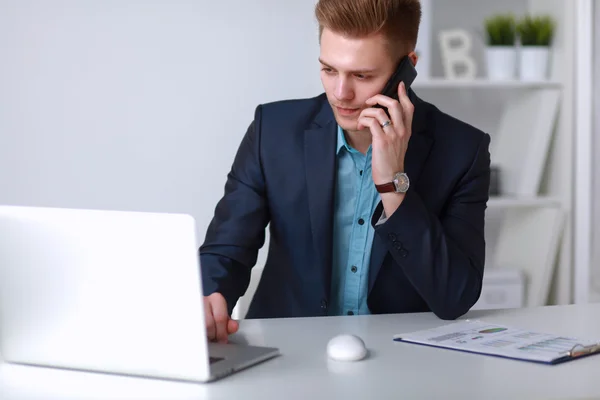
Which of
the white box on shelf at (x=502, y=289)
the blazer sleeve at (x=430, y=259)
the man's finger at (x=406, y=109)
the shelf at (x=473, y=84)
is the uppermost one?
the shelf at (x=473, y=84)

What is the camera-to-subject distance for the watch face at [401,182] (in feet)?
5.74

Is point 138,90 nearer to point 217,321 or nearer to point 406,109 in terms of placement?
point 406,109

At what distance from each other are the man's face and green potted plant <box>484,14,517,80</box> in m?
1.63

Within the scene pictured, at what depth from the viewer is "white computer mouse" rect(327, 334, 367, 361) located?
1.33 metres

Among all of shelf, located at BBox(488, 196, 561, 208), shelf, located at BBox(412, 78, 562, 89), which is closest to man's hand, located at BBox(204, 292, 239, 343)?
shelf, located at BBox(412, 78, 562, 89)

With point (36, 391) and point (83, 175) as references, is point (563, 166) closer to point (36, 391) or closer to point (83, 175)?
point (83, 175)

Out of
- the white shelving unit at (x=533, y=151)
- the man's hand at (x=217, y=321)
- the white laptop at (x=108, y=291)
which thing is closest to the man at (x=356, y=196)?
the man's hand at (x=217, y=321)

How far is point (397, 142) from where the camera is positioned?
1793 millimetres

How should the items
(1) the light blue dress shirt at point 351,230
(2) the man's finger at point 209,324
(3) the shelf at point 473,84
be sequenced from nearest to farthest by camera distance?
(2) the man's finger at point 209,324 < (1) the light blue dress shirt at point 351,230 < (3) the shelf at point 473,84

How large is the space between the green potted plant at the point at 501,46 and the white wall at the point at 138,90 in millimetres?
714

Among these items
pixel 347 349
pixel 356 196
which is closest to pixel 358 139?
pixel 356 196

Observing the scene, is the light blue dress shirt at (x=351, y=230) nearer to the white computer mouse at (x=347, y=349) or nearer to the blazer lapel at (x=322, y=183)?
the blazer lapel at (x=322, y=183)

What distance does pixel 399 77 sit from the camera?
189cm

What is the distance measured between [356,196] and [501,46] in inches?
64.8
